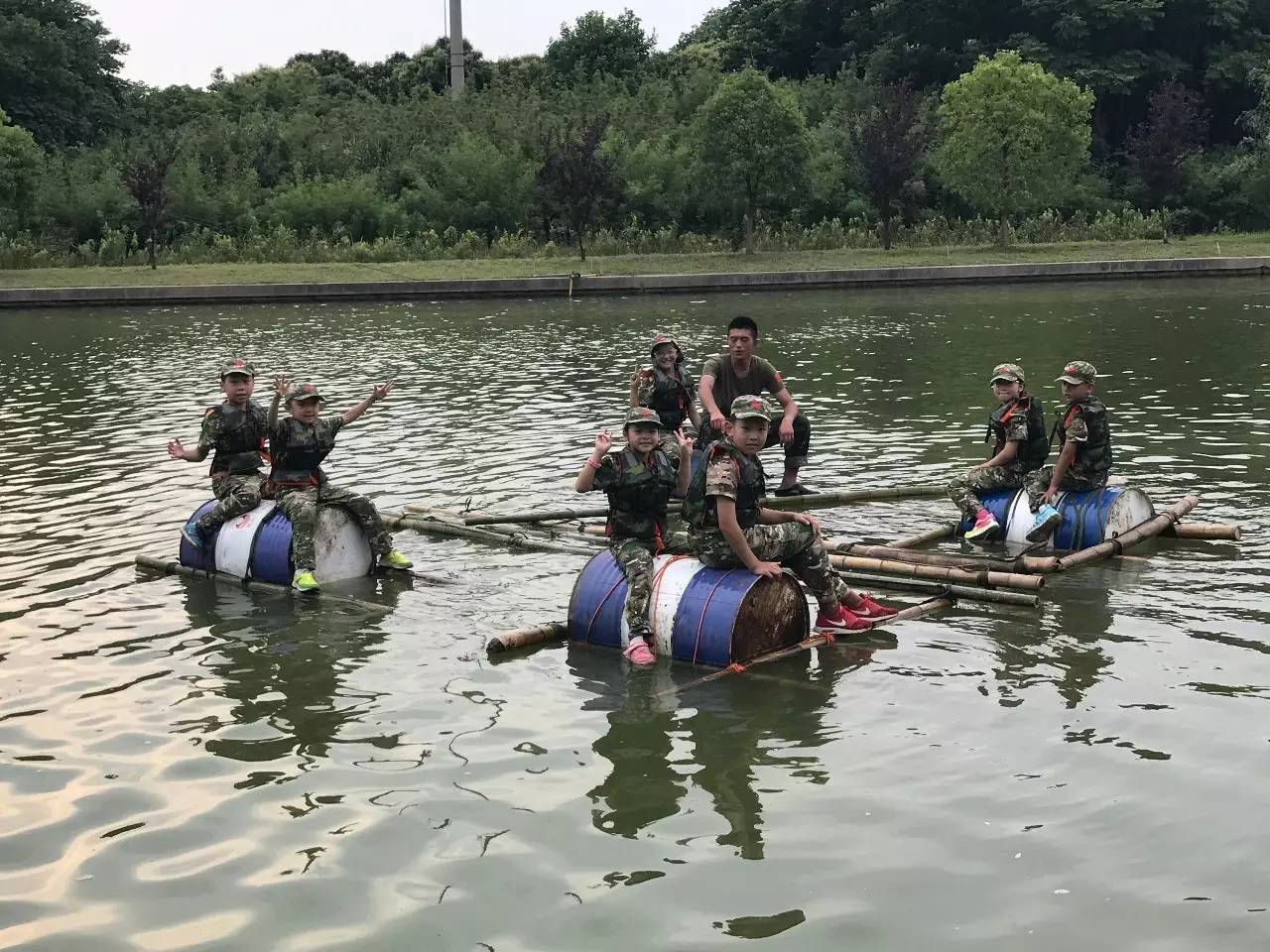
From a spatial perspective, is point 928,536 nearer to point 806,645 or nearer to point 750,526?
point 806,645

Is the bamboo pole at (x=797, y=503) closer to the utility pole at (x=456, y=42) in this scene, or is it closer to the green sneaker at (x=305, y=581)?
the green sneaker at (x=305, y=581)

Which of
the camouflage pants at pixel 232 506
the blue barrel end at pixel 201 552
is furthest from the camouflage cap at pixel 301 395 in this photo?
the blue barrel end at pixel 201 552

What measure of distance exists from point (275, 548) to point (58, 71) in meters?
66.5

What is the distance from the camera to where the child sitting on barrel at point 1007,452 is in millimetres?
14266

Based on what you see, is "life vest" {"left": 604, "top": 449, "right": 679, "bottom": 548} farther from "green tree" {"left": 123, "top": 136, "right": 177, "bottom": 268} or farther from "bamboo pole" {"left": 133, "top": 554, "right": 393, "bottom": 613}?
"green tree" {"left": 123, "top": 136, "right": 177, "bottom": 268}

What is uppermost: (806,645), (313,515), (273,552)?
(313,515)

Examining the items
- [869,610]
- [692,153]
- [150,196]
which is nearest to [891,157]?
[692,153]

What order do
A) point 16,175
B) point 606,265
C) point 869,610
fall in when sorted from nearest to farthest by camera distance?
point 869,610, point 606,265, point 16,175

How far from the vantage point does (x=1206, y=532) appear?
1415cm

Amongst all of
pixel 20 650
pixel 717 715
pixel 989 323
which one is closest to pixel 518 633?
pixel 717 715

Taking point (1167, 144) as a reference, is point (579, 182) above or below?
below

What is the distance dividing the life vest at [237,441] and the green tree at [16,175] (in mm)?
47686

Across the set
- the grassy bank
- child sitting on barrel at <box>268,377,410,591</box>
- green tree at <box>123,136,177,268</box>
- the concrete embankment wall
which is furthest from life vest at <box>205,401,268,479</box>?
green tree at <box>123,136,177,268</box>

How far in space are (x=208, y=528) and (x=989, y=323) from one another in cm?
2471
